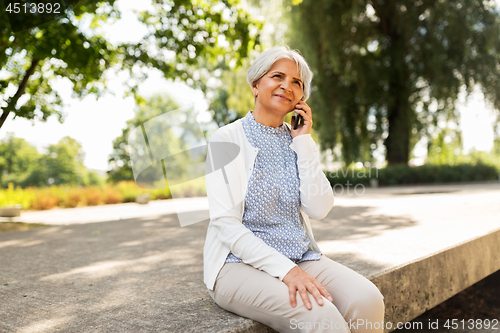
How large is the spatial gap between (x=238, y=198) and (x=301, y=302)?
57 centimetres

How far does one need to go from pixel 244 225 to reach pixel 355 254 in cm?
149

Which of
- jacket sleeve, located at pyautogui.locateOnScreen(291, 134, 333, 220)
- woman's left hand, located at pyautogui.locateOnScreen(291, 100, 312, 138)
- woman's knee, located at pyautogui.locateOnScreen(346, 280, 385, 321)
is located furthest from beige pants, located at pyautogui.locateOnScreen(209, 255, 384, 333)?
woman's left hand, located at pyautogui.locateOnScreen(291, 100, 312, 138)

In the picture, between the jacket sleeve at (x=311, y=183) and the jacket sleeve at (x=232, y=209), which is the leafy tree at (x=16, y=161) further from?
the jacket sleeve at (x=311, y=183)

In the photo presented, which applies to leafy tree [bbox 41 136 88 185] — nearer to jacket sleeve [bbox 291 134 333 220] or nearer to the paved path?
the paved path

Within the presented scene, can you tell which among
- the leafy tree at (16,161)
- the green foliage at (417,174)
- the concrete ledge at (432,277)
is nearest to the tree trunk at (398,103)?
the green foliage at (417,174)

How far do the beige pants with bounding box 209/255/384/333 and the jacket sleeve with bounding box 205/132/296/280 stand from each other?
2.8 inches

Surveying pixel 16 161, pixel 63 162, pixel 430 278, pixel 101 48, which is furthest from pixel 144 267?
pixel 63 162

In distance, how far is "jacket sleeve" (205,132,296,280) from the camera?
1.77 meters

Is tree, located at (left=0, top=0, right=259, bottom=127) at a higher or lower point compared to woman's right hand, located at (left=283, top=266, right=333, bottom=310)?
higher

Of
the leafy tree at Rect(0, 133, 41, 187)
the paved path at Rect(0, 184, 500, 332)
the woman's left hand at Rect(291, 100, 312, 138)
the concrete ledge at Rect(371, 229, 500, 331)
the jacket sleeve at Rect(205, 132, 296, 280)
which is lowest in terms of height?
the concrete ledge at Rect(371, 229, 500, 331)

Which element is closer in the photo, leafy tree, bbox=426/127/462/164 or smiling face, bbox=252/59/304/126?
smiling face, bbox=252/59/304/126

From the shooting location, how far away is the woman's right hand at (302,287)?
163cm

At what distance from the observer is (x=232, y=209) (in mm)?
1862

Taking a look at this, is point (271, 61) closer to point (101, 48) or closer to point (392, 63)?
point (101, 48)
